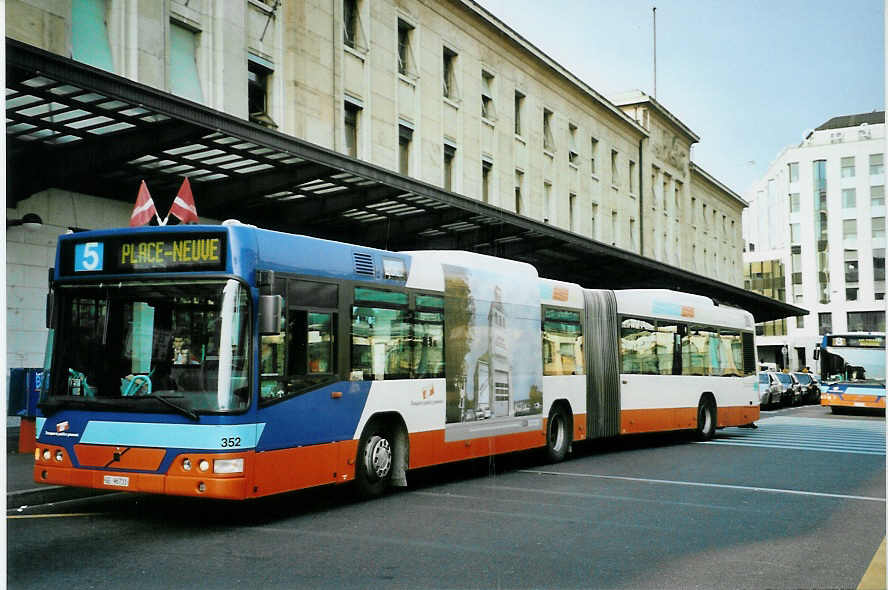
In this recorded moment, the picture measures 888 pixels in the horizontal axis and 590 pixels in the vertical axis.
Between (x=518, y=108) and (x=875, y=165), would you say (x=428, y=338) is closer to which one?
(x=875, y=165)

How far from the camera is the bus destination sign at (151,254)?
895 cm

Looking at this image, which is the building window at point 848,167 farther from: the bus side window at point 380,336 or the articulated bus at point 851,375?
the articulated bus at point 851,375

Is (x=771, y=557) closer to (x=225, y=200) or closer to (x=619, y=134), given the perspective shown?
(x=225, y=200)

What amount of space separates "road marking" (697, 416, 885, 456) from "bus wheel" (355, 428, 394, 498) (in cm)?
1031

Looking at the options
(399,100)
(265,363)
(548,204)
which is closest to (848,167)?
(265,363)

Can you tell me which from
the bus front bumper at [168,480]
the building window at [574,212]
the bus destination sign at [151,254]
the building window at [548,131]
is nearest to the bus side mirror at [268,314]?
the bus destination sign at [151,254]

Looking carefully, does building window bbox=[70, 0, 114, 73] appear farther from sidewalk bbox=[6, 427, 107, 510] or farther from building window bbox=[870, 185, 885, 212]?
building window bbox=[870, 185, 885, 212]

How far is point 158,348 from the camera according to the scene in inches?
350

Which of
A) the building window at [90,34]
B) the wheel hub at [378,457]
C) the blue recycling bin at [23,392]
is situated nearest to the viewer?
the wheel hub at [378,457]

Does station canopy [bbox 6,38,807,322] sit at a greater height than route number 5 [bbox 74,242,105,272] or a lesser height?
greater

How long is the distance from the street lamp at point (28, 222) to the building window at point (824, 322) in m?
20.0

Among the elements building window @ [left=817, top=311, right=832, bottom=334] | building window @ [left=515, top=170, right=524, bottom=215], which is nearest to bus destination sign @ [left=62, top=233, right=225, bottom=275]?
building window @ [left=817, top=311, right=832, bottom=334]

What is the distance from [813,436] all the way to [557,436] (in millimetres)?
9339

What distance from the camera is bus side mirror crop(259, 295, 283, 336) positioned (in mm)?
8758
